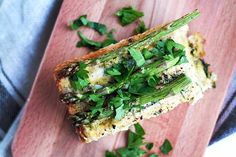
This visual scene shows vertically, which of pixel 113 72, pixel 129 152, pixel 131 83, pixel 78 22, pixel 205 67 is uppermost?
pixel 78 22

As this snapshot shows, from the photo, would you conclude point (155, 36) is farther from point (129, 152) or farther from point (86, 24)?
Answer: point (129, 152)

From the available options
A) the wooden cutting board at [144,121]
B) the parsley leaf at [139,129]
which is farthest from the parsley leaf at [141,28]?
the parsley leaf at [139,129]

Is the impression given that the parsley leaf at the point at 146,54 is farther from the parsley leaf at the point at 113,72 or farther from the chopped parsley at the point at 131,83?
the parsley leaf at the point at 113,72

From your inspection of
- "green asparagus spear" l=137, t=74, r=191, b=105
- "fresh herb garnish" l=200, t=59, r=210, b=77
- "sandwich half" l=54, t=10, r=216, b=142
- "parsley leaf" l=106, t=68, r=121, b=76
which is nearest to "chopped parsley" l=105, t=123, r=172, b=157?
"sandwich half" l=54, t=10, r=216, b=142

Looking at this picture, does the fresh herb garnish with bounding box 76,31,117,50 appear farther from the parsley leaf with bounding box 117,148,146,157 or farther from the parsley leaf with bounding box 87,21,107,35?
the parsley leaf with bounding box 117,148,146,157

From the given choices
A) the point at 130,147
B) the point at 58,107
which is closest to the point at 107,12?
the point at 58,107

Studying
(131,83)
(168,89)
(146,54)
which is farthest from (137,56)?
(168,89)
